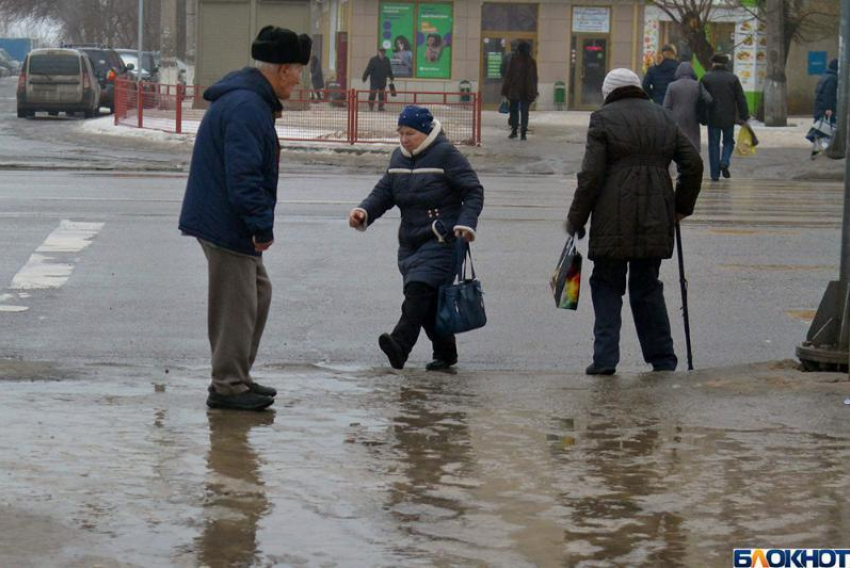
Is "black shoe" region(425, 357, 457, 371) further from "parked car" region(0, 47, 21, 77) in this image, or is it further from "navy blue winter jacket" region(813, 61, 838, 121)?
"parked car" region(0, 47, 21, 77)

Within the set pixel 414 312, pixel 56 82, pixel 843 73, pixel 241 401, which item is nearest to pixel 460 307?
pixel 414 312

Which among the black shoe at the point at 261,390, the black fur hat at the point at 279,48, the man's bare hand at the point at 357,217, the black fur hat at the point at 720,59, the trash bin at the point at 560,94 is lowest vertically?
the black shoe at the point at 261,390

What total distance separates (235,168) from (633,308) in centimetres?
276

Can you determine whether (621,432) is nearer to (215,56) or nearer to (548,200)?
(548,200)

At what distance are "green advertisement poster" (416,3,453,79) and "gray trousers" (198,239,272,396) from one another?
3683cm

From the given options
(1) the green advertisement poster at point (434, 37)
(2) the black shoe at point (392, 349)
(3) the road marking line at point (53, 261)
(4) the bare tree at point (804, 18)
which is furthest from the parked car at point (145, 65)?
(2) the black shoe at point (392, 349)

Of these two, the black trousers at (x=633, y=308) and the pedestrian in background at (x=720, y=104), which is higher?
the pedestrian in background at (x=720, y=104)

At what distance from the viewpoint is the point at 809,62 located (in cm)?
4359

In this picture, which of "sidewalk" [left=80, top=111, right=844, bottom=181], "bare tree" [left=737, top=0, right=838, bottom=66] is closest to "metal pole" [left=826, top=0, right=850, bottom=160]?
"sidewalk" [left=80, top=111, right=844, bottom=181]

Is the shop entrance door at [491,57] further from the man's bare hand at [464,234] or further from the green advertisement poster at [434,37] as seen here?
the man's bare hand at [464,234]

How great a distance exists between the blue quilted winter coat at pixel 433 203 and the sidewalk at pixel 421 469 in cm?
66

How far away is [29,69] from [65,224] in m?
22.1

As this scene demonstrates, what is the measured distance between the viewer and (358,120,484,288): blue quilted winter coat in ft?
28.2

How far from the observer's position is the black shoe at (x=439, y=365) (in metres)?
8.88
